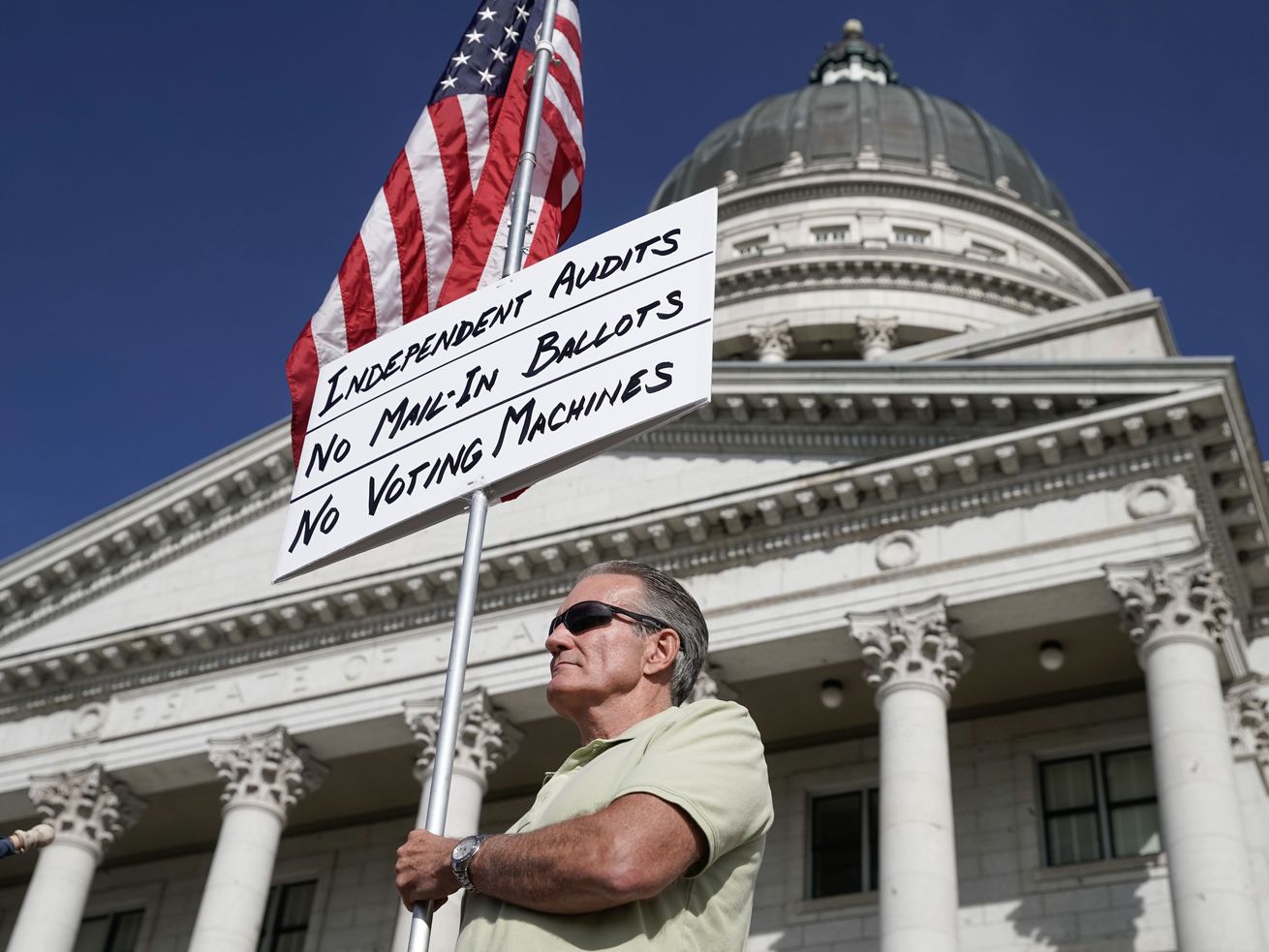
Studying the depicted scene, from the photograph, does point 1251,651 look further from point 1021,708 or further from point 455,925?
point 455,925

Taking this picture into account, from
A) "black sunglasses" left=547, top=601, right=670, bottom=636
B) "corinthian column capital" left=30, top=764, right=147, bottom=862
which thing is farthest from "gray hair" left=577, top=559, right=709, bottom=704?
"corinthian column capital" left=30, top=764, right=147, bottom=862

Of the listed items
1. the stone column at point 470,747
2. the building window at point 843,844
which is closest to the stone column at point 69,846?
the stone column at point 470,747

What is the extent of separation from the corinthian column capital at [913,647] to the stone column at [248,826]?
8858 millimetres

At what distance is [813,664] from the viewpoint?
2191cm

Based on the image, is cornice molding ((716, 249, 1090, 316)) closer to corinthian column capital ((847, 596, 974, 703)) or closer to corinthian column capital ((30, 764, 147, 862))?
corinthian column capital ((30, 764, 147, 862))

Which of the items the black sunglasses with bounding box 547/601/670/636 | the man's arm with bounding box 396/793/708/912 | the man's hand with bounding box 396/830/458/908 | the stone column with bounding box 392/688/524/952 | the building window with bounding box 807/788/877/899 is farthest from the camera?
the building window with bounding box 807/788/877/899

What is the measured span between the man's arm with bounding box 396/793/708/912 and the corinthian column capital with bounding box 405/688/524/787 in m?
19.2

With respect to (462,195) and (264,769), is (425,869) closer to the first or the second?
(462,195)

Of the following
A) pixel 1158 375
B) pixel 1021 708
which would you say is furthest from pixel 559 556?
pixel 1158 375

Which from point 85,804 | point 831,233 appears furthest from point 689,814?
point 831,233

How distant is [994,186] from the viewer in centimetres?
5012

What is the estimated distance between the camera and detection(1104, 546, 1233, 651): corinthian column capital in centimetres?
1905

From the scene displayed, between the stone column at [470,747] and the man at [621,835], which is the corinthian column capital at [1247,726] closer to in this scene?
Answer: the stone column at [470,747]

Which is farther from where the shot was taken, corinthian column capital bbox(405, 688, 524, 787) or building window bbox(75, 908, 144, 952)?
building window bbox(75, 908, 144, 952)
